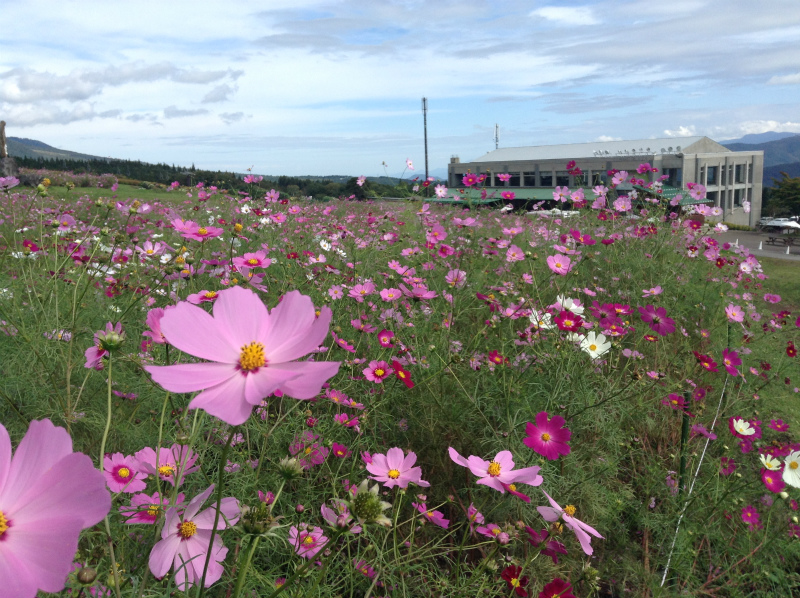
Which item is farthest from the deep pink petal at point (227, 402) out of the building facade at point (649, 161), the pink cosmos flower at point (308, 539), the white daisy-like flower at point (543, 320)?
the building facade at point (649, 161)

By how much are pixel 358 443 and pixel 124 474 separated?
1.56ft

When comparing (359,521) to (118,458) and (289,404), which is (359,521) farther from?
(289,404)

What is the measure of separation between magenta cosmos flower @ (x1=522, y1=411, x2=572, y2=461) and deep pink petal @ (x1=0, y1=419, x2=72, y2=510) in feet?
2.48

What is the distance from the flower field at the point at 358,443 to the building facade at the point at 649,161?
23392 millimetres

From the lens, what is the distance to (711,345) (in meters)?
2.59

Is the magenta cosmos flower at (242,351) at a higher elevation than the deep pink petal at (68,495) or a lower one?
higher

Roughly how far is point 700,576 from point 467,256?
1915mm

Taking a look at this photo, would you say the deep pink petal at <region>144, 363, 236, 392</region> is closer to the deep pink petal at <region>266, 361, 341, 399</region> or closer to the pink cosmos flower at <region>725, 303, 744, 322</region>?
the deep pink petal at <region>266, 361, 341, 399</region>

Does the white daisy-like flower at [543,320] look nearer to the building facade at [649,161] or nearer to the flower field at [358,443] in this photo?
the flower field at [358,443]

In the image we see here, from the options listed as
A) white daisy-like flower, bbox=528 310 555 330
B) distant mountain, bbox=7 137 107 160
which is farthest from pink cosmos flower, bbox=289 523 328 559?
distant mountain, bbox=7 137 107 160

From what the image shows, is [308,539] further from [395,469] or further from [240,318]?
[240,318]

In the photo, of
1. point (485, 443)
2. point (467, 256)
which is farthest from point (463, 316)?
point (485, 443)

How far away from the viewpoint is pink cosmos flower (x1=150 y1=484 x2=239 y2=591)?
56cm

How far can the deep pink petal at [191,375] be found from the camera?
0.44 metres
